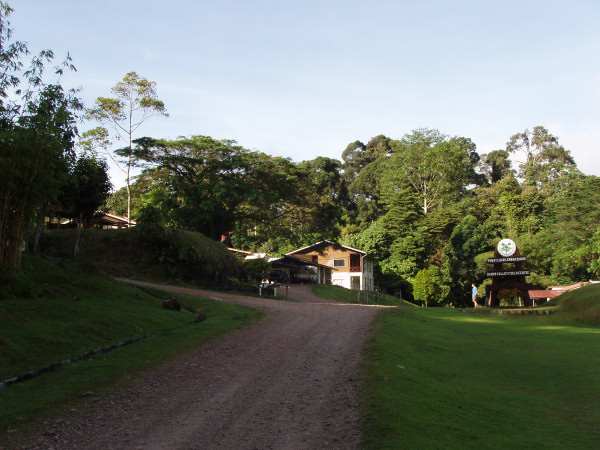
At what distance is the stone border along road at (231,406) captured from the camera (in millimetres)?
5602

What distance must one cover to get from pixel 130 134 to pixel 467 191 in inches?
1828

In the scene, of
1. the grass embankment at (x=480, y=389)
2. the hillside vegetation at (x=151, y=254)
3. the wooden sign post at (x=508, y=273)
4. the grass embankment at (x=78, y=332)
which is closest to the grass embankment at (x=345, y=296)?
the wooden sign post at (x=508, y=273)

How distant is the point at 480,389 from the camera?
8.45 metres

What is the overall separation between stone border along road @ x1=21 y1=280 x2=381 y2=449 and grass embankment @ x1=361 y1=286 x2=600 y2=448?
460 mm

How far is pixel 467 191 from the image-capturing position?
69.5 meters

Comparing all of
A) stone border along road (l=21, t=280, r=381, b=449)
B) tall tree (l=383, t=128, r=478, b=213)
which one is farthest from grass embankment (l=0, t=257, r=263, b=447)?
tall tree (l=383, t=128, r=478, b=213)

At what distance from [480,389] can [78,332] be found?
786 centimetres

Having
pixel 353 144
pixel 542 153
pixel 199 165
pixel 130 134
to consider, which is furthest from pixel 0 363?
Result: pixel 353 144

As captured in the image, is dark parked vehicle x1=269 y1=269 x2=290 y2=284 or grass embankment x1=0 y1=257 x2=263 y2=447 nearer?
grass embankment x1=0 y1=257 x2=263 y2=447

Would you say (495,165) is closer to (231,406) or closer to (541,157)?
(541,157)

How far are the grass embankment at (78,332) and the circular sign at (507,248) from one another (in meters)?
15.8

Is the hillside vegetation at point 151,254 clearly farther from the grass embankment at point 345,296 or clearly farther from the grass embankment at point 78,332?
the grass embankment at point 345,296

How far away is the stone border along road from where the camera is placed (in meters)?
5.60

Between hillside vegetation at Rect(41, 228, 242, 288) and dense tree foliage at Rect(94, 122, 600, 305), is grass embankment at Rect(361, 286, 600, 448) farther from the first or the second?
dense tree foliage at Rect(94, 122, 600, 305)
